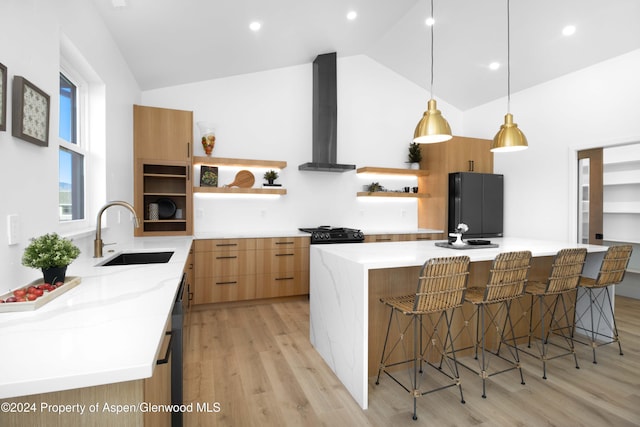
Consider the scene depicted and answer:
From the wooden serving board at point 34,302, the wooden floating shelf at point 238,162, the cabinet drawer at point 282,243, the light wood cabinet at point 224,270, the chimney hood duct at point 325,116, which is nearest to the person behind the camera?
the wooden serving board at point 34,302

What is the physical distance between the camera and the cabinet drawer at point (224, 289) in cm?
407

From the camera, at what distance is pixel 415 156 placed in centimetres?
567

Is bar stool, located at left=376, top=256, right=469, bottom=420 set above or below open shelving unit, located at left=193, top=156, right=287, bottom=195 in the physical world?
below

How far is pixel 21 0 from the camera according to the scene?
4.83 ft

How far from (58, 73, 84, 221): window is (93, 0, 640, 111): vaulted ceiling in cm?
73

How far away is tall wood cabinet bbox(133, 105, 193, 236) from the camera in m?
3.97

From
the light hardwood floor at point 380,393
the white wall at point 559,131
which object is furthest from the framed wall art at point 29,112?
the white wall at point 559,131

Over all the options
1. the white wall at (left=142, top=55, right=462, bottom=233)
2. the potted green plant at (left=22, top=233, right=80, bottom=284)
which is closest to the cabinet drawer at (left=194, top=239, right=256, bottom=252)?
the white wall at (left=142, top=55, right=462, bottom=233)

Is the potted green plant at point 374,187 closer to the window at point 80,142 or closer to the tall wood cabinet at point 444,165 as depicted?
the tall wood cabinet at point 444,165

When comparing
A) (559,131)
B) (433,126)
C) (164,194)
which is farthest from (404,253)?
(559,131)

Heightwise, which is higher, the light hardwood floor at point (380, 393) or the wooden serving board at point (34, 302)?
the wooden serving board at point (34, 302)

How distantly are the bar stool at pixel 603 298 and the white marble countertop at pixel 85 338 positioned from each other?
3.34 meters

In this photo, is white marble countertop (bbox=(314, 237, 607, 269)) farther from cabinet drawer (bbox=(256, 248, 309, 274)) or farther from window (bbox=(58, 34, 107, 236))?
window (bbox=(58, 34, 107, 236))

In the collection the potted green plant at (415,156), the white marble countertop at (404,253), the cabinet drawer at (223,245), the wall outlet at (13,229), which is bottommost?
the cabinet drawer at (223,245)
